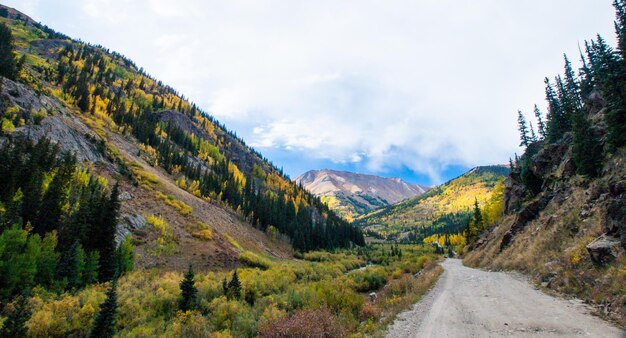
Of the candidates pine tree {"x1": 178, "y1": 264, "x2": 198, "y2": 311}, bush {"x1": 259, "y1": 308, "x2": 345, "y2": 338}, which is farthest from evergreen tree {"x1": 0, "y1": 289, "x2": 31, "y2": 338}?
bush {"x1": 259, "y1": 308, "x2": 345, "y2": 338}

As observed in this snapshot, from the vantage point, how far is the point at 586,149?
28.0m

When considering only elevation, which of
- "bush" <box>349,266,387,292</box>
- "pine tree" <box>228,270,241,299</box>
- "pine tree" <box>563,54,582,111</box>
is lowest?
"bush" <box>349,266,387,292</box>

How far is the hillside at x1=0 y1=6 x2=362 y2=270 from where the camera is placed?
41.7 meters

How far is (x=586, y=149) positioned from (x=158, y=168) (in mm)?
95596

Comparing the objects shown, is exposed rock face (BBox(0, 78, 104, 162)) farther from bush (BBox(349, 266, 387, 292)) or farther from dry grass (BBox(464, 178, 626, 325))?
dry grass (BBox(464, 178, 626, 325))

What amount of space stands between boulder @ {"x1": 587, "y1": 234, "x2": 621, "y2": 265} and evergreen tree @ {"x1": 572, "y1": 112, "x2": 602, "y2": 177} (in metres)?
16.7

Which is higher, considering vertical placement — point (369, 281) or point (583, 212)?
point (583, 212)

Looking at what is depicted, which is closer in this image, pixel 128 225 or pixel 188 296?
pixel 188 296

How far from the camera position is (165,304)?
17969mm

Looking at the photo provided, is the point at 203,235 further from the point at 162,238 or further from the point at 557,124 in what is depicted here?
the point at 557,124

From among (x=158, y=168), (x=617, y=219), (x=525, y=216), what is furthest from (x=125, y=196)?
(x=525, y=216)

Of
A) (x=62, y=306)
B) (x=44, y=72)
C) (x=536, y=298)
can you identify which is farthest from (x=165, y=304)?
(x=44, y=72)

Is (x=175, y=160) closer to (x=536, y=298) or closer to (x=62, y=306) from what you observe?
(x=62, y=306)

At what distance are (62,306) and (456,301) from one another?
21341mm
